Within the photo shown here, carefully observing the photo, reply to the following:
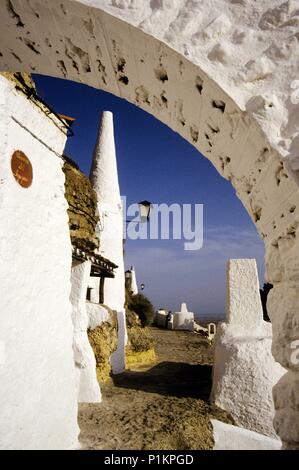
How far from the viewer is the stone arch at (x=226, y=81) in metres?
1.28

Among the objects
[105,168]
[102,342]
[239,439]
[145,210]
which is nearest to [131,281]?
[105,168]

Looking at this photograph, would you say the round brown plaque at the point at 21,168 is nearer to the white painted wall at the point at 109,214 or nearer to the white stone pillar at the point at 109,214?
the white painted wall at the point at 109,214

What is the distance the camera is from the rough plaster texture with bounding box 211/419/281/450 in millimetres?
5020

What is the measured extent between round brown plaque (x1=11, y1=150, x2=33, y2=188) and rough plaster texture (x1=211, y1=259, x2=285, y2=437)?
465 cm

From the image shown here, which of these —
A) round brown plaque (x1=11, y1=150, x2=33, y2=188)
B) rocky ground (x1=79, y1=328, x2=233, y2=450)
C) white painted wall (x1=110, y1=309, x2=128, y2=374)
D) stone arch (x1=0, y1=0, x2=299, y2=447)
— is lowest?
rocky ground (x1=79, y1=328, x2=233, y2=450)

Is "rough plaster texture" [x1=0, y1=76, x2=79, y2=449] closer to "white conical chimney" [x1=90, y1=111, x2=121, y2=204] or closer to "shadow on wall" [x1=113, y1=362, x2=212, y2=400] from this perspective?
"shadow on wall" [x1=113, y1=362, x2=212, y2=400]

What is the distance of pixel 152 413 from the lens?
5434mm

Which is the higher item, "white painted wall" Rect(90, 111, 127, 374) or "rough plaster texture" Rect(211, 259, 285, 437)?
"white painted wall" Rect(90, 111, 127, 374)

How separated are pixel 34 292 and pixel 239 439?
4.22 m

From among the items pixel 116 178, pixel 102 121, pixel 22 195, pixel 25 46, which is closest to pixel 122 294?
pixel 116 178

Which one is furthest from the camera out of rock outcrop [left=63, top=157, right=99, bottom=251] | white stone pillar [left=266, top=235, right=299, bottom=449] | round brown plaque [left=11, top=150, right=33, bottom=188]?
rock outcrop [left=63, top=157, right=99, bottom=251]

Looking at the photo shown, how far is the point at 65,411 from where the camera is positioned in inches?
144

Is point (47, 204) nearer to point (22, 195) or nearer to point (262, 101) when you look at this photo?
point (22, 195)

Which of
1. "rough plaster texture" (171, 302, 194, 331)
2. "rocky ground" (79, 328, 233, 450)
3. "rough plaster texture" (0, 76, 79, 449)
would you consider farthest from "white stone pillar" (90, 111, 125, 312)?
"rough plaster texture" (171, 302, 194, 331)
